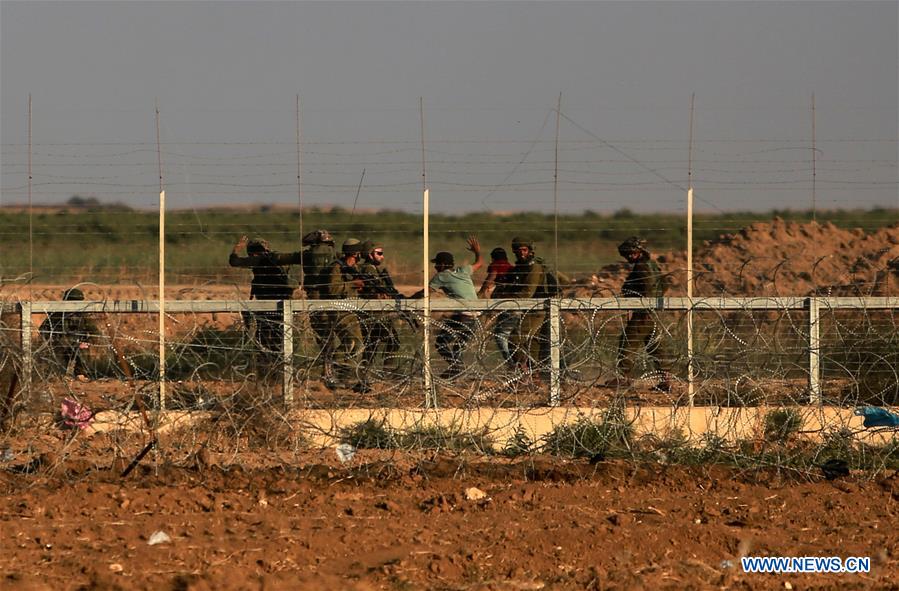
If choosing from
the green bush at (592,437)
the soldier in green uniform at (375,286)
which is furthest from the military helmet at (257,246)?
the green bush at (592,437)

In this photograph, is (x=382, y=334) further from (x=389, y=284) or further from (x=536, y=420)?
(x=536, y=420)

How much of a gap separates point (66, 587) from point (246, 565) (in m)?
0.90

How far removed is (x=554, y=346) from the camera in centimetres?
1002

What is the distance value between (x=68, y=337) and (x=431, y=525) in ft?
14.8

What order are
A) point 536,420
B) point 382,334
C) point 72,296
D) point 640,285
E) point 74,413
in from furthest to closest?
point 640,285 → point 72,296 → point 382,334 → point 536,420 → point 74,413

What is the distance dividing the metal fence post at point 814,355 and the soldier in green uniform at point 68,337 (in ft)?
16.6

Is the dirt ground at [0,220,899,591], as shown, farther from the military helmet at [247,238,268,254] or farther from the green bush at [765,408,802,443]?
the military helmet at [247,238,268,254]

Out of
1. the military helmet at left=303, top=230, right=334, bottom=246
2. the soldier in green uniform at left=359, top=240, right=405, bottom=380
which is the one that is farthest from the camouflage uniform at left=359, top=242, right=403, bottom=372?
the military helmet at left=303, top=230, right=334, bottom=246

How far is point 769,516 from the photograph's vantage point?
814cm

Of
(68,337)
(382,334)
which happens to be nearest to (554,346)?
(382,334)

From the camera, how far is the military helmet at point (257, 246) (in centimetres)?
1224

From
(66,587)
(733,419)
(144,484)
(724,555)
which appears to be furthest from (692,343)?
(66,587)

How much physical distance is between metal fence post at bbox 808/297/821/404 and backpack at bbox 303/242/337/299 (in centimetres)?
429

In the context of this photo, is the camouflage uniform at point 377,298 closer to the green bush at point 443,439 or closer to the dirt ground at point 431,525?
the green bush at point 443,439
